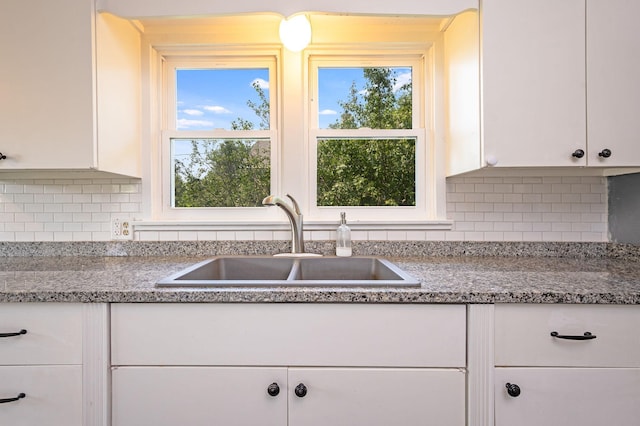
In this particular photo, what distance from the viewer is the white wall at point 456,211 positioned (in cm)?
168

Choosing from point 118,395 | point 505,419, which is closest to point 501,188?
point 505,419

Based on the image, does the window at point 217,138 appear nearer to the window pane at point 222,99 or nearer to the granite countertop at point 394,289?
the window pane at point 222,99

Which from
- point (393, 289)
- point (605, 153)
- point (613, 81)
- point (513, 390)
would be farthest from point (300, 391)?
point (613, 81)

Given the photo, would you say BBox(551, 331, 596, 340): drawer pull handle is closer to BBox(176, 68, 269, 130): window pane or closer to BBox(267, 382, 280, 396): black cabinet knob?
BBox(267, 382, 280, 396): black cabinet knob

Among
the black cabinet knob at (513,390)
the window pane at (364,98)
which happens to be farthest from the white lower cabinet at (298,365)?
the window pane at (364,98)

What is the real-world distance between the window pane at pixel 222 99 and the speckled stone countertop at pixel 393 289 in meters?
0.80

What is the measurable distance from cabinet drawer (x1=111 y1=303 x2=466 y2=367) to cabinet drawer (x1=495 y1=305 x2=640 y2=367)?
137 millimetres

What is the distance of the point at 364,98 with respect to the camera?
1812 mm

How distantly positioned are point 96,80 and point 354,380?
4.68ft

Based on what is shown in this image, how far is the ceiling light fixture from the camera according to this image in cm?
150

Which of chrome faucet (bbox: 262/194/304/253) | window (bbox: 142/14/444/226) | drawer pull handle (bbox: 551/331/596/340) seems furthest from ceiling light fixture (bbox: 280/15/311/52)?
drawer pull handle (bbox: 551/331/596/340)

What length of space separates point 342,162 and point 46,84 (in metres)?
1.27

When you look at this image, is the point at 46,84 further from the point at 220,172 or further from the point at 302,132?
the point at 302,132

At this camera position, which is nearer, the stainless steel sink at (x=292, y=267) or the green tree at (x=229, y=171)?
the stainless steel sink at (x=292, y=267)
